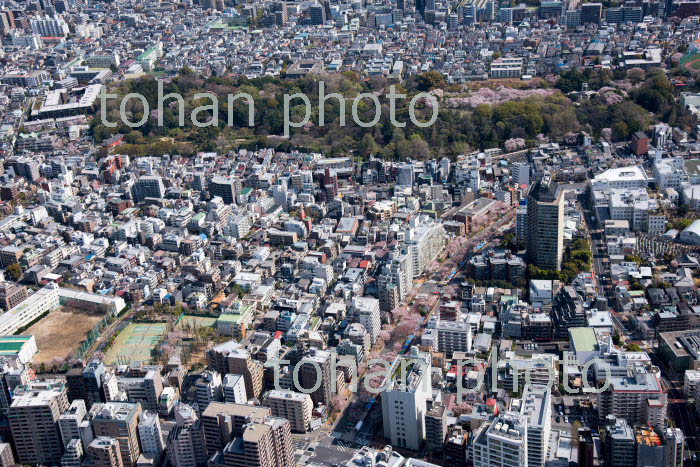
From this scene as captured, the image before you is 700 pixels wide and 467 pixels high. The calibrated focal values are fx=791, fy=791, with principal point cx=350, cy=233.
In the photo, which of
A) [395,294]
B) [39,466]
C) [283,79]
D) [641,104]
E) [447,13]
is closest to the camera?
[39,466]

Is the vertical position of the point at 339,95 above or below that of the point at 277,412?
above

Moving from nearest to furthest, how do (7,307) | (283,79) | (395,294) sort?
1. (395,294)
2. (7,307)
3. (283,79)

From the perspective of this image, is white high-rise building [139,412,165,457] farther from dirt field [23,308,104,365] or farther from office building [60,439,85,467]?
dirt field [23,308,104,365]

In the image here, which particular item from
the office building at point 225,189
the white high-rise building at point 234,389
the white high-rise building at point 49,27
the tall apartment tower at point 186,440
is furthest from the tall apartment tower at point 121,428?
the white high-rise building at point 49,27

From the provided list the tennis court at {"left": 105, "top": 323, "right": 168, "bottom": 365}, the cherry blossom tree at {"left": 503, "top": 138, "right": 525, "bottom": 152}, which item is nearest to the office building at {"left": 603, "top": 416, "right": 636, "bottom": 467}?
the tennis court at {"left": 105, "top": 323, "right": 168, "bottom": 365}

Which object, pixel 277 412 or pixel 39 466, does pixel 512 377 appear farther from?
pixel 39 466

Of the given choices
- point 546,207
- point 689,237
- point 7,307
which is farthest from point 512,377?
point 7,307

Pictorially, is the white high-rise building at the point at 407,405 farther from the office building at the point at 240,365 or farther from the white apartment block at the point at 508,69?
the white apartment block at the point at 508,69
